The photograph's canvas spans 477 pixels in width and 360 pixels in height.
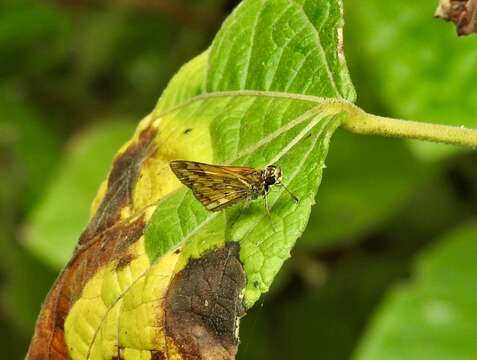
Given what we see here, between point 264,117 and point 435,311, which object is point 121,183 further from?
point 435,311

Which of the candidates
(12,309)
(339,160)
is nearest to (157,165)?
(339,160)

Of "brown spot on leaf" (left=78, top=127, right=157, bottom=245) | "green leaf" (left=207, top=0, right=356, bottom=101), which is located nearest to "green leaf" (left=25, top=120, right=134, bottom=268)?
"brown spot on leaf" (left=78, top=127, right=157, bottom=245)

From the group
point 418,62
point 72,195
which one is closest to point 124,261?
point 418,62

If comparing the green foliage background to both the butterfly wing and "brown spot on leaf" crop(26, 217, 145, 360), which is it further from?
"brown spot on leaf" crop(26, 217, 145, 360)

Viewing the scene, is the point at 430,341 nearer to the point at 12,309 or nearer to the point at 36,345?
the point at 36,345

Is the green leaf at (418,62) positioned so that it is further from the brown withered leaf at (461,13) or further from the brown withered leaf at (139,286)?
the brown withered leaf at (139,286)

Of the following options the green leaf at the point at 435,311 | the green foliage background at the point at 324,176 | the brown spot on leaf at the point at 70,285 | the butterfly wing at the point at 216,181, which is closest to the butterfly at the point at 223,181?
the butterfly wing at the point at 216,181
